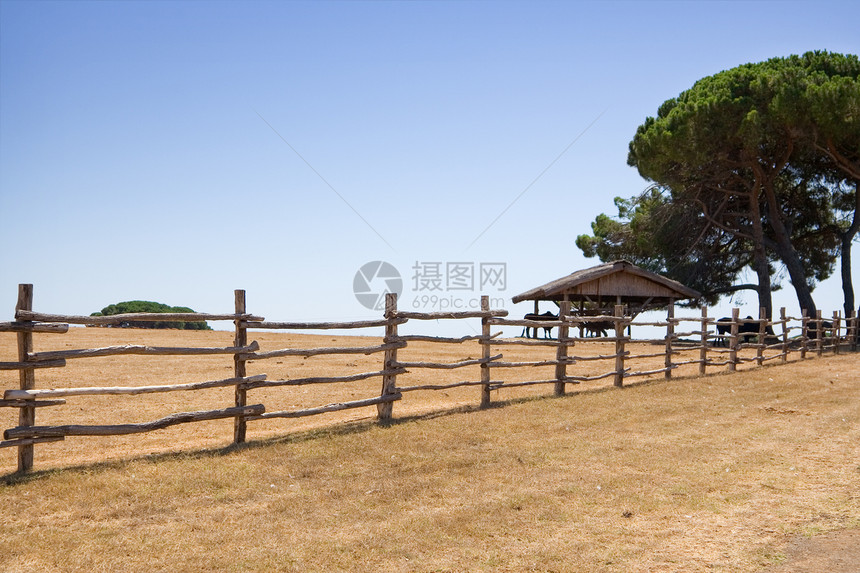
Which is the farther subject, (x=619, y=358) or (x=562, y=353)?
(x=619, y=358)

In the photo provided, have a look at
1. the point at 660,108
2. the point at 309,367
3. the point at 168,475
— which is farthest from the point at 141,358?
the point at 660,108

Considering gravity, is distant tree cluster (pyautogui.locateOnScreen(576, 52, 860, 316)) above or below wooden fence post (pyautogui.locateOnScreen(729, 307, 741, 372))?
above

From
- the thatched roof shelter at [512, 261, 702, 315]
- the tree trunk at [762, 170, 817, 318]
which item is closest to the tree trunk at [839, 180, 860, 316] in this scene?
the tree trunk at [762, 170, 817, 318]

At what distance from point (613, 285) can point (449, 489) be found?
24.2 meters

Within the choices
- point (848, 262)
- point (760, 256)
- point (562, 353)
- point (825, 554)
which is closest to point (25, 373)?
point (825, 554)

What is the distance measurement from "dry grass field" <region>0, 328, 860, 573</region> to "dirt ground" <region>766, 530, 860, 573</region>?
0.04 metres

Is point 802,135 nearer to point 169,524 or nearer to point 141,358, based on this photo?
point 141,358

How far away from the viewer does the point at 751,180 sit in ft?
101

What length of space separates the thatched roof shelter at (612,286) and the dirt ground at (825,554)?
23535mm

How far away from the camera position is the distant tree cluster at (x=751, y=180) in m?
27.5

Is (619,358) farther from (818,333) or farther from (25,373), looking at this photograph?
(818,333)

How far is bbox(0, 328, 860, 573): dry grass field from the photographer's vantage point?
5754mm

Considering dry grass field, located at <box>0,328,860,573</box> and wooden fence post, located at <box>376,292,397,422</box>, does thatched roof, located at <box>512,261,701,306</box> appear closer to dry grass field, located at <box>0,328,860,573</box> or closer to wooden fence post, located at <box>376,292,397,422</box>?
dry grass field, located at <box>0,328,860,573</box>

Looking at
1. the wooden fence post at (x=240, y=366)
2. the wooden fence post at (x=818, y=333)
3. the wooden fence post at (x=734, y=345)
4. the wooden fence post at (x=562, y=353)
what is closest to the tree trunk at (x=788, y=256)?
the wooden fence post at (x=818, y=333)
